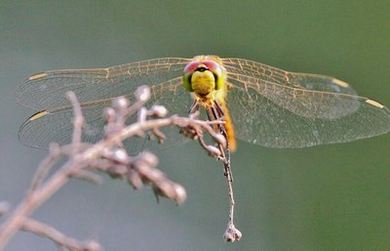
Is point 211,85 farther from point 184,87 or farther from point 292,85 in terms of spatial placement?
point 292,85

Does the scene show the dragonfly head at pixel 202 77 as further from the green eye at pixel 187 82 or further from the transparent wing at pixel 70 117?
the transparent wing at pixel 70 117

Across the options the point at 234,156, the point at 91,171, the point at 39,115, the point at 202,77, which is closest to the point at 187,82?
the point at 202,77

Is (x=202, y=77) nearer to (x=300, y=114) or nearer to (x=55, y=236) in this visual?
(x=300, y=114)

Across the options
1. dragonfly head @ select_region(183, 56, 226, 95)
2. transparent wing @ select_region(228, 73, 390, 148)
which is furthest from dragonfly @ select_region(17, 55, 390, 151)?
dragonfly head @ select_region(183, 56, 226, 95)

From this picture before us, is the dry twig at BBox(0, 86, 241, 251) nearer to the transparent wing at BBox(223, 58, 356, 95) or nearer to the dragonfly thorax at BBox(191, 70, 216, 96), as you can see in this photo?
the dragonfly thorax at BBox(191, 70, 216, 96)

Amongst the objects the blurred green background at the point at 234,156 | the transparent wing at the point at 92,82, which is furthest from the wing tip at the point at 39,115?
the blurred green background at the point at 234,156

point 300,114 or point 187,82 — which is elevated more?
point 187,82

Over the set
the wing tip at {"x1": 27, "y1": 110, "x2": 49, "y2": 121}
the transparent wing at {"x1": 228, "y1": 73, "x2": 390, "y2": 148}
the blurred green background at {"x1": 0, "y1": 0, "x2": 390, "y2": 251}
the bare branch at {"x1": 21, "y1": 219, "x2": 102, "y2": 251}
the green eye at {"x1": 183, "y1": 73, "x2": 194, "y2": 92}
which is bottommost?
the blurred green background at {"x1": 0, "y1": 0, "x2": 390, "y2": 251}
